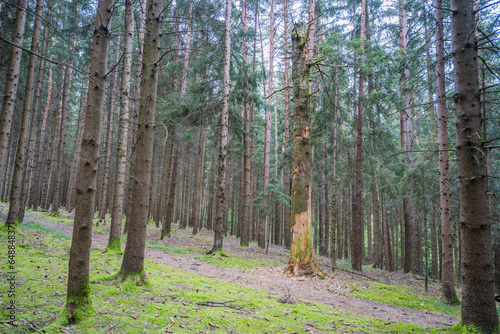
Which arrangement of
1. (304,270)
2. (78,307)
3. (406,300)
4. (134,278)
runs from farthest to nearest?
(304,270)
(406,300)
(134,278)
(78,307)

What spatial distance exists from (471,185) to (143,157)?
4870 mm

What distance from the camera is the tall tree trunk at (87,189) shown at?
3.02 meters

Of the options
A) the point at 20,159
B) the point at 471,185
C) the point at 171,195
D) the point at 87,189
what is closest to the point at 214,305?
the point at 87,189

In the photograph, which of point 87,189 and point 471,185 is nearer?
point 87,189

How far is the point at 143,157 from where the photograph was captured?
15.0 feet

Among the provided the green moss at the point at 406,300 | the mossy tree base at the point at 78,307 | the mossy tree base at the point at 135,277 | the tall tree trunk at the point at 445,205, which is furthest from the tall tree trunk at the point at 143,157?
the tall tree trunk at the point at 445,205

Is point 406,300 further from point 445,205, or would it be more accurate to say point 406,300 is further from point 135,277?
point 135,277

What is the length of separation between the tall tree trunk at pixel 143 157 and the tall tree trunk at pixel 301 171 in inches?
183

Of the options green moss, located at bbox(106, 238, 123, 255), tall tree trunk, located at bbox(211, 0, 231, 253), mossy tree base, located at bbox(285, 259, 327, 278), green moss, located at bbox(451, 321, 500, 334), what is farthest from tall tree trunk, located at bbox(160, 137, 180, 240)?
green moss, located at bbox(451, 321, 500, 334)

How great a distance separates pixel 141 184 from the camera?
14.8ft

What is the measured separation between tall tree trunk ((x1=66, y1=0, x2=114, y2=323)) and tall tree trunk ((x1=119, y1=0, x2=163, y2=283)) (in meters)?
1.31

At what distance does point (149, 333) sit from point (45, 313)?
1212 mm

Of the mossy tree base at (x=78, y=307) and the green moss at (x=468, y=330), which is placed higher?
the mossy tree base at (x=78, y=307)

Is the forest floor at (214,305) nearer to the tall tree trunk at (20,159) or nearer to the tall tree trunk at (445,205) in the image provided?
the tall tree trunk at (445,205)
